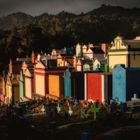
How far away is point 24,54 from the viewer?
80812mm

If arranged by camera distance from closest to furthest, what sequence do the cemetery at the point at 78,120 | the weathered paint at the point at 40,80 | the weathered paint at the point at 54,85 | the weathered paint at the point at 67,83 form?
the cemetery at the point at 78,120, the weathered paint at the point at 67,83, the weathered paint at the point at 54,85, the weathered paint at the point at 40,80

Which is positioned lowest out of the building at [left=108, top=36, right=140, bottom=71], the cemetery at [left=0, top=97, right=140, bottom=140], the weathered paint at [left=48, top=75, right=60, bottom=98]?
the cemetery at [left=0, top=97, right=140, bottom=140]

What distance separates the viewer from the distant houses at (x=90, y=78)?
2947 centimetres

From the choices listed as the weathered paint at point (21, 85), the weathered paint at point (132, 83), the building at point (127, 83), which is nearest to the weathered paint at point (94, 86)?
the building at point (127, 83)

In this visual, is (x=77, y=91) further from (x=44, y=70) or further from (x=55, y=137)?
(x=55, y=137)

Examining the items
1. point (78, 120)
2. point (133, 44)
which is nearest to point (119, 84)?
point (133, 44)

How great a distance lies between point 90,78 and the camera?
33.3 metres

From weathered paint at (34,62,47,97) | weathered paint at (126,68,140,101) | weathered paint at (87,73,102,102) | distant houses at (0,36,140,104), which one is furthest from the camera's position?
weathered paint at (34,62,47,97)

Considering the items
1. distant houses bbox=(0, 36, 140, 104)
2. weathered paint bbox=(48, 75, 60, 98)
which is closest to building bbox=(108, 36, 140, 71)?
distant houses bbox=(0, 36, 140, 104)

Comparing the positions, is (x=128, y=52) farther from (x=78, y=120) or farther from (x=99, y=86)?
(x=78, y=120)

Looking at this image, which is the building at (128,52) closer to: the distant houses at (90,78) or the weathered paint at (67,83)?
the distant houses at (90,78)

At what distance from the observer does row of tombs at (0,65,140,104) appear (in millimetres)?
29266

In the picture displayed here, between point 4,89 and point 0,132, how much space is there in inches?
1335

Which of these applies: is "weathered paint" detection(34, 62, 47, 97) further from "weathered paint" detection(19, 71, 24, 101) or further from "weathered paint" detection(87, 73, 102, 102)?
"weathered paint" detection(87, 73, 102, 102)
